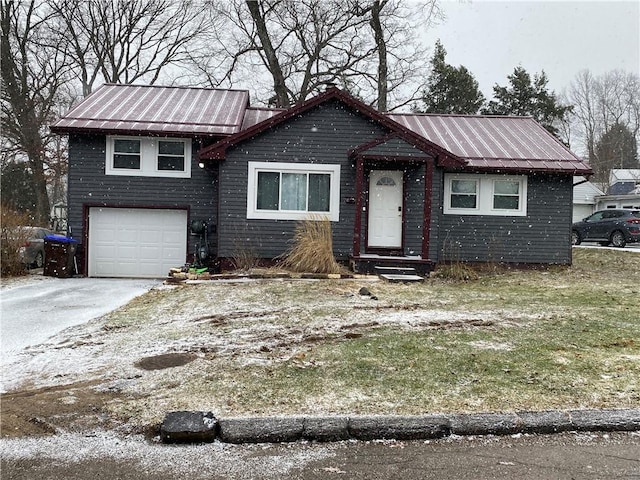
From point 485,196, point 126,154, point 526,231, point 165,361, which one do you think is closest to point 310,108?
point 126,154

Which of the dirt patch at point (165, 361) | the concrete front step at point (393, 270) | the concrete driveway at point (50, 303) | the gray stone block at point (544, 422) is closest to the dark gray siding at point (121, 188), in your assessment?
the concrete driveway at point (50, 303)

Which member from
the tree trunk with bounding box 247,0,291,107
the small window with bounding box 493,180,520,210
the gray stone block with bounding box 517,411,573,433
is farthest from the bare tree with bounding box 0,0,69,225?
the gray stone block with bounding box 517,411,573,433

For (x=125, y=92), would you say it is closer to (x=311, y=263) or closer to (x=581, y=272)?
(x=311, y=263)

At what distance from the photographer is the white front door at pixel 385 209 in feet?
43.9

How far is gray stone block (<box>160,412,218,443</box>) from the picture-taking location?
3.47 m

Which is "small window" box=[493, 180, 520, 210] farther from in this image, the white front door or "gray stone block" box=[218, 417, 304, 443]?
"gray stone block" box=[218, 417, 304, 443]

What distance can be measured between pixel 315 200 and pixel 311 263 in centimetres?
205

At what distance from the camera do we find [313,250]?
11961mm

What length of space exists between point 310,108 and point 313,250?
3.68 m

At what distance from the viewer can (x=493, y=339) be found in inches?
234

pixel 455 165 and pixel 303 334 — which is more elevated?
pixel 455 165

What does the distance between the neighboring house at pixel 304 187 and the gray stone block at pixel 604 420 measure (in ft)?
28.7

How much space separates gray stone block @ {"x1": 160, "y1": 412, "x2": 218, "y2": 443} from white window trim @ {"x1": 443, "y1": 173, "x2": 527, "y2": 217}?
38.2ft

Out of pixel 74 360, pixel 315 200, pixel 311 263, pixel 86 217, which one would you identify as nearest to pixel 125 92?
pixel 86 217
